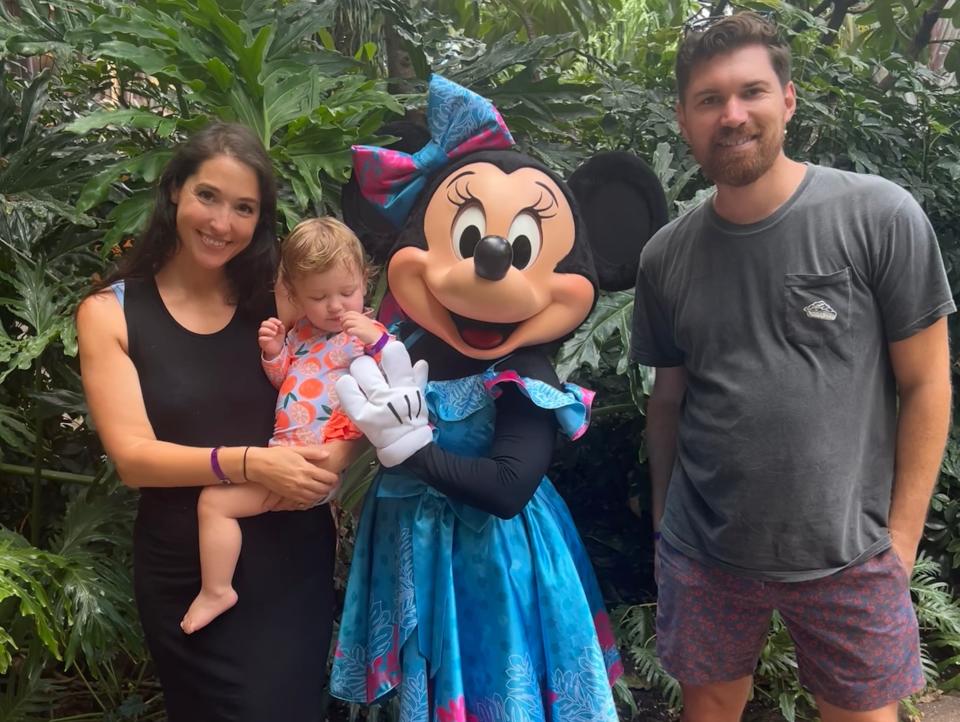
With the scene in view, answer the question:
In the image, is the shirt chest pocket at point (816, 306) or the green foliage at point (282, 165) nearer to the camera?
the shirt chest pocket at point (816, 306)

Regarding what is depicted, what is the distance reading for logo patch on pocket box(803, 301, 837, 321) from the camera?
58.6 inches

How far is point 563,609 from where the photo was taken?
5.43 feet

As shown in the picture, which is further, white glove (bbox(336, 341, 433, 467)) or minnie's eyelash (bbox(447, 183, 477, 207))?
minnie's eyelash (bbox(447, 183, 477, 207))

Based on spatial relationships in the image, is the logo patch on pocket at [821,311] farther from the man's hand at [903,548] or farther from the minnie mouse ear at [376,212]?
the minnie mouse ear at [376,212]

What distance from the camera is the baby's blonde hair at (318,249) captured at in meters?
1.56

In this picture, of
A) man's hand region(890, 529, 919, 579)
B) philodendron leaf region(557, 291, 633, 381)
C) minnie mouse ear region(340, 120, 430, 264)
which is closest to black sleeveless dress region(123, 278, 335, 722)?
minnie mouse ear region(340, 120, 430, 264)

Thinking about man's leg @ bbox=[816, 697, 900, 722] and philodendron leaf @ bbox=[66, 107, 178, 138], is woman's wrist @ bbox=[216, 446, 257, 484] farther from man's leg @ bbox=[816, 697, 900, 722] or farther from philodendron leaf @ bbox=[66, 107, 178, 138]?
man's leg @ bbox=[816, 697, 900, 722]

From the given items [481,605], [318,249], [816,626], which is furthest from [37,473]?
[816,626]

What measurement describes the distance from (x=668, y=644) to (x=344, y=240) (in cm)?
112

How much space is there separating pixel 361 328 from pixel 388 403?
0.16 metres

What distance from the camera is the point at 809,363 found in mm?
1519

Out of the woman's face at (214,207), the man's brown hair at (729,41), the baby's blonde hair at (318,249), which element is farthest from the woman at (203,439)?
the man's brown hair at (729,41)

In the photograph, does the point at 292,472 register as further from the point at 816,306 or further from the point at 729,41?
the point at 729,41

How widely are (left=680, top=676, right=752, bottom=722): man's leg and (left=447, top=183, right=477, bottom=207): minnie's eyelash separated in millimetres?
1185
